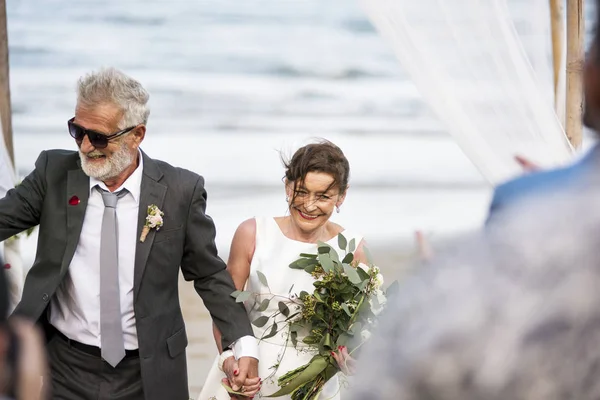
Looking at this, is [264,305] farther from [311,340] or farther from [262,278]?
[311,340]

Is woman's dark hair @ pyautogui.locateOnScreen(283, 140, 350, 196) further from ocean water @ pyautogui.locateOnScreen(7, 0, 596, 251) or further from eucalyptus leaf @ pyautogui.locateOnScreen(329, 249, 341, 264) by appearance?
ocean water @ pyautogui.locateOnScreen(7, 0, 596, 251)

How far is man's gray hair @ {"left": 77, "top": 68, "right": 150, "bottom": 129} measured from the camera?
4.23m

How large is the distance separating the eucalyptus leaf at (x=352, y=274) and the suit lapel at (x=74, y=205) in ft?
3.81

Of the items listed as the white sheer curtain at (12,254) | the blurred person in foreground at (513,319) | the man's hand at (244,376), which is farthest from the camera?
the white sheer curtain at (12,254)

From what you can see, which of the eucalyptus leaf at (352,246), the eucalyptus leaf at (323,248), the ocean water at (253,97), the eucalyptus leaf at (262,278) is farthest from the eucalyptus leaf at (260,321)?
the ocean water at (253,97)

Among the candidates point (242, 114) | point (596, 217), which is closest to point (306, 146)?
point (596, 217)

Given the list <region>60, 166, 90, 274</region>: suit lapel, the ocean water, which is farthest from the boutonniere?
the ocean water

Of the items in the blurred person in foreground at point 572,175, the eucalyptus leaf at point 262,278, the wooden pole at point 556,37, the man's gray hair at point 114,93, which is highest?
the wooden pole at point 556,37

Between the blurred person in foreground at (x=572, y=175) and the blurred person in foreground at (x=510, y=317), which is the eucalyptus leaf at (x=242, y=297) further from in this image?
the blurred person in foreground at (x=510, y=317)

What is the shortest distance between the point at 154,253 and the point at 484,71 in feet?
7.24

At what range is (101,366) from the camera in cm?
416

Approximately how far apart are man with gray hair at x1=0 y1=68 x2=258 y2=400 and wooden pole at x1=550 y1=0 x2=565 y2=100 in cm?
240

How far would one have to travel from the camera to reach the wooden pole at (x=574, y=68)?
5664 millimetres

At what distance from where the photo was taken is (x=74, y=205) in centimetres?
A: 415
